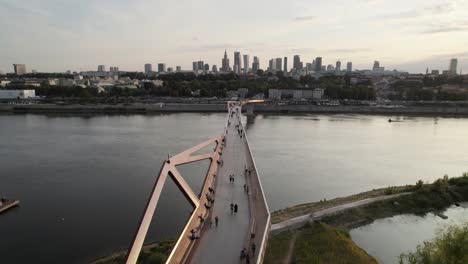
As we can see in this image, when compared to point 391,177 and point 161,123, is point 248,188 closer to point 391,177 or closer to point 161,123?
point 391,177

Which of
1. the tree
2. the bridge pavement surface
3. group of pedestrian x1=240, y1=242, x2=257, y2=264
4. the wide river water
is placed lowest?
the wide river water

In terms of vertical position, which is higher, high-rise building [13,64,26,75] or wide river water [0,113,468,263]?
high-rise building [13,64,26,75]

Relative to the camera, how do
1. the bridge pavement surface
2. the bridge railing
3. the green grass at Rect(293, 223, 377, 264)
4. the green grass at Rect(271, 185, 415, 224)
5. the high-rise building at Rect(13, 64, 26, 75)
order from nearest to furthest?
the bridge railing, the bridge pavement surface, the green grass at Rect(293, 223, 377, 264), the green grass at Rect(271, 185, 415, 224), the high-rise building at Rect(13, 64, 26, 75)

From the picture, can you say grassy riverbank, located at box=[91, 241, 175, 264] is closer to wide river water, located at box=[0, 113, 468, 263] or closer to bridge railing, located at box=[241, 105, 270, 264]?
wide river water, located at box=[0, 113, 468, 263]

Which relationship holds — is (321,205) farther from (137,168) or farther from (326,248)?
(137,168)

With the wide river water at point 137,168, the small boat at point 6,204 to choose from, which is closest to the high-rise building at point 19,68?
the wide river water at point 137,168

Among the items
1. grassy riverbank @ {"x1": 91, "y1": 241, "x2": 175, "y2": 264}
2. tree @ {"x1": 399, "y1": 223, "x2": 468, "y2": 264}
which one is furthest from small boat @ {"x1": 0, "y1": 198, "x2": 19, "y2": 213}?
tree @ {"x1": 399, "y1": 223, "x2": 468, "y2": 264}
